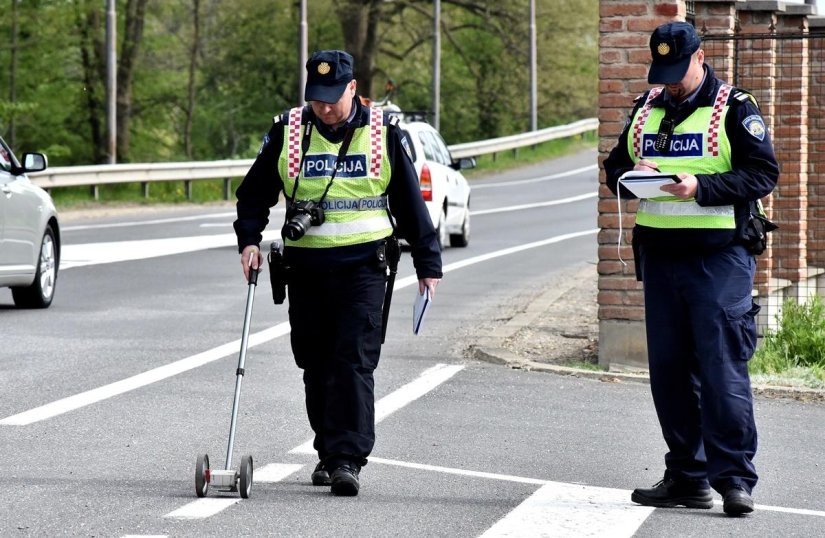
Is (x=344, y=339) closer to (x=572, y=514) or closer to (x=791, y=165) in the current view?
(x=572, y=514)

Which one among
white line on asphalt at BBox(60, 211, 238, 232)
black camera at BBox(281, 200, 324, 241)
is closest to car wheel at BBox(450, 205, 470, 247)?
white line on asphalt at BBox(60, 211, 238, 232)

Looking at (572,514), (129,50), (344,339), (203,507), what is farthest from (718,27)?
(129,50)

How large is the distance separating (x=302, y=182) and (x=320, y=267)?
1.16 ft

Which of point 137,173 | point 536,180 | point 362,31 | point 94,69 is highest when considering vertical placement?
point 362,31

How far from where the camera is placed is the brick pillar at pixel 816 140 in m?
15.2

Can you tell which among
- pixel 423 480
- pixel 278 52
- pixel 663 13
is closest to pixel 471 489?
pixel 423 480

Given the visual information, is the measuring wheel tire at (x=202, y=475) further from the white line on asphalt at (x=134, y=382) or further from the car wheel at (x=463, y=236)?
the car wheel at (x=463, y=236)

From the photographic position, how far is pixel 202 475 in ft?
22.0

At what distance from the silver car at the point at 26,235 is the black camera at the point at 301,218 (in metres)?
6.54

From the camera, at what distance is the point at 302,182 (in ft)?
23.1

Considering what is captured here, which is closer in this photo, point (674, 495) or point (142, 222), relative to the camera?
point (674, 495)

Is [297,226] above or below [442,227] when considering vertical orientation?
above

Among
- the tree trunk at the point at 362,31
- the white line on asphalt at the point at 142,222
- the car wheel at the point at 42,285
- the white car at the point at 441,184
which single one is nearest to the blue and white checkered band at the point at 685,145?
the car wheel at the point at 42,285

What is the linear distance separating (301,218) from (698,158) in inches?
62.2
